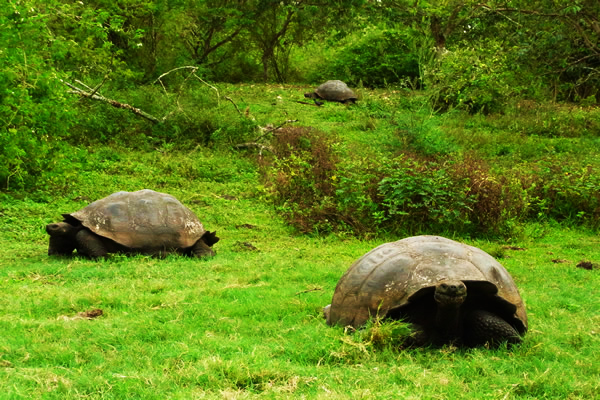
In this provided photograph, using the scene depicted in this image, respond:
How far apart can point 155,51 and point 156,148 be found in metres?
5.78

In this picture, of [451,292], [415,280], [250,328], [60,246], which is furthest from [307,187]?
[451,292]

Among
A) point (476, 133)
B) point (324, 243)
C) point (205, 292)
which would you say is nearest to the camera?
point (205, 292)

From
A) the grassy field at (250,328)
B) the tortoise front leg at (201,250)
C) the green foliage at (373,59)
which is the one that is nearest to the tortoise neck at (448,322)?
the grassy field at (250,328)

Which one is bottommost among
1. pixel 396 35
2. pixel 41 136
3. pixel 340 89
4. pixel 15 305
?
pixel 15 305

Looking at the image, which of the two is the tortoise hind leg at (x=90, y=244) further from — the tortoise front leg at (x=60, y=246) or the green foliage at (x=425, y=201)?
the green foliage at (x=425, y=201)

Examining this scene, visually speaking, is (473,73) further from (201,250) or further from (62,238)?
(62,238)

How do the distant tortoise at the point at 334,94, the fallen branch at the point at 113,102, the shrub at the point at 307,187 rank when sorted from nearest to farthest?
1. the shrub at the point at 307,187
2. the fallen branch at the point at 113,102
3. the distant tortoise at the point at 334,94

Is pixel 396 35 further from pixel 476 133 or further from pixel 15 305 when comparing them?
pixel 15 305

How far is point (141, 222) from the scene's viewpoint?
7.25 meters

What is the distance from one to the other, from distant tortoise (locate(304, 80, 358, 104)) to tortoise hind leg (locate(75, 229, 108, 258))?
14.4 m

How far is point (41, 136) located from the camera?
10.2 m

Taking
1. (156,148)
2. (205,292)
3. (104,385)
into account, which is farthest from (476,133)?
(104,385)

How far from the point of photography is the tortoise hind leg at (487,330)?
3.88 m

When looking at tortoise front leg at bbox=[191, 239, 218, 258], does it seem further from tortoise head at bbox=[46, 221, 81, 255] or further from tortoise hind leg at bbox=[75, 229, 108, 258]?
tortoise head at bbox=[46, 221, 81, 255]
